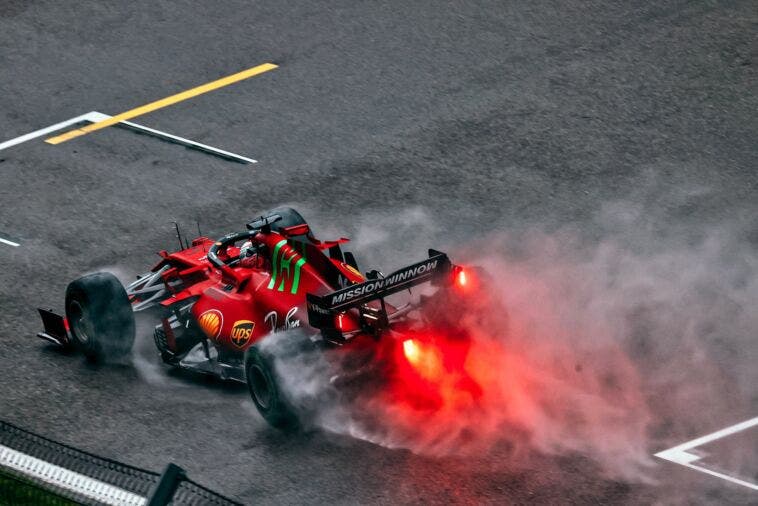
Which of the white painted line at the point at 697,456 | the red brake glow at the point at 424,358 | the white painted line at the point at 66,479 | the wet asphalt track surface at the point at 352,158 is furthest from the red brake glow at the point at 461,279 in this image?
the white painted line at the point at 66,479

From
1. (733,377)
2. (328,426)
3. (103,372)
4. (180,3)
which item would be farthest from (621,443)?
(180,3)

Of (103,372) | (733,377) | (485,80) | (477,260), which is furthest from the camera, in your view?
(485,80)

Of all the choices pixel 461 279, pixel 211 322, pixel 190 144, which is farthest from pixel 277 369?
pixel 190 144

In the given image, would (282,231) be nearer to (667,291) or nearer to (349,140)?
(667,291)

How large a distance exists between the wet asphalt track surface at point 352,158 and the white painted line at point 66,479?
552mm

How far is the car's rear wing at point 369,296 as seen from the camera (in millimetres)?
12508

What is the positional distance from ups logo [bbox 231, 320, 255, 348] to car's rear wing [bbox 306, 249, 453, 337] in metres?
1.01

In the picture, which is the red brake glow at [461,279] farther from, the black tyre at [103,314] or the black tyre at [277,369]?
the black tyre at [103,314]

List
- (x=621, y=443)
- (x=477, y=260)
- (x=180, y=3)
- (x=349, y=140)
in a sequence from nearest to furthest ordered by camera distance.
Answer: (x=621, y=443) < (x=477, y=260) < (x=349, y=140) < (x=180, y=3)

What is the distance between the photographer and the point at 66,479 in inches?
486

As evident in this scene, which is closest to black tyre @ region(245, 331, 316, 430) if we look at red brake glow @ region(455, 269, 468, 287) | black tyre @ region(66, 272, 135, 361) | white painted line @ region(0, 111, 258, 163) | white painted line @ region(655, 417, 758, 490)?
red brake glow @ region(455, 269, 468, 287)

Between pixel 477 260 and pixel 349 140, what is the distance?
3.87 meters

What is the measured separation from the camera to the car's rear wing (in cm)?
1251

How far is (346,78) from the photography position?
2138 centimetres
